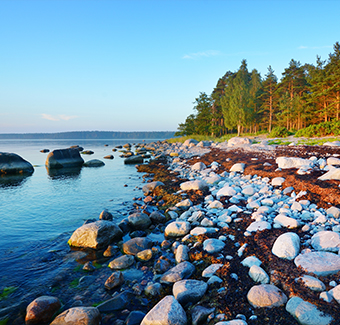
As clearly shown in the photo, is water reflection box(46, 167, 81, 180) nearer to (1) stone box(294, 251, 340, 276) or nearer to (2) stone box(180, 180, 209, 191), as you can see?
(2) stone box(180, 180, 209, 191)

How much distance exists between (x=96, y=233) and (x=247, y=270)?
3.68 meters

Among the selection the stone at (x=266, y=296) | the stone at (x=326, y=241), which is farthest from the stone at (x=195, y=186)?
the stone at (x=266, y=296)

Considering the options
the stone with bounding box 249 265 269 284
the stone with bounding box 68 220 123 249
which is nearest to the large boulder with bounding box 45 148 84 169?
the stone with bounding box 68 220 123 249

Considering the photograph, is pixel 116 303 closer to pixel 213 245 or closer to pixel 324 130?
pixel 213 245

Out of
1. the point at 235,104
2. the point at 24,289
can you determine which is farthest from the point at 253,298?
the point at 235,104

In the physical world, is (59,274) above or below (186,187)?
below

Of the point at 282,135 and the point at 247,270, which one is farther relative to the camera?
the point at 282,135

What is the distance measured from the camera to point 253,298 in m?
2.85

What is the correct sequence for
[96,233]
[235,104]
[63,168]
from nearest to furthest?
1. [96,233]
2. [63,168]
3. [235,104]

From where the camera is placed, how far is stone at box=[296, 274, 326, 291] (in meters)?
2.80

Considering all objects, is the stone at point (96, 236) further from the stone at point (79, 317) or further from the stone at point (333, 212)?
the stone at point (333, 212)

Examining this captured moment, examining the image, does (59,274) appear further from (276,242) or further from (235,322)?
(276,242)

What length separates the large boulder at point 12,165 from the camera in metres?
17.0

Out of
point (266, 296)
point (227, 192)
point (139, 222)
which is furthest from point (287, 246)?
point (139, 222)
